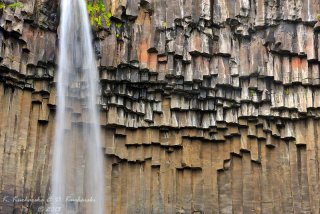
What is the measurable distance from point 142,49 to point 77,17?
2.02 m

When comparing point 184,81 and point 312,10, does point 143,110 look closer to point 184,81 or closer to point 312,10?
point 184,81

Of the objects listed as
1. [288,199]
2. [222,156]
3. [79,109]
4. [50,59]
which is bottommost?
[288,199]

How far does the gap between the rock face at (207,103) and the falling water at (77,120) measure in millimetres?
276

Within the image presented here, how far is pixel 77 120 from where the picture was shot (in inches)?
620

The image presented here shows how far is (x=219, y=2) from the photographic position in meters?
17.2

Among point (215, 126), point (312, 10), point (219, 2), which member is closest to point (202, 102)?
point (215, 126)

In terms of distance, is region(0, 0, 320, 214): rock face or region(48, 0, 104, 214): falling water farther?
region(0, 0, 320, 214): rock face

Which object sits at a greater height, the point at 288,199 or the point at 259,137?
the point at 259,137

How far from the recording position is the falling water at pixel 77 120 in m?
15.3

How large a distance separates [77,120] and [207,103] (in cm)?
379

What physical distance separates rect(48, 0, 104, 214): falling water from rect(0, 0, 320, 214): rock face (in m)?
0.28

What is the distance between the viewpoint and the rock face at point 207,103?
16.1m

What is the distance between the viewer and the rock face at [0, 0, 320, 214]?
52.7 feet

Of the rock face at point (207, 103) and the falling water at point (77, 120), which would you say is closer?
the falling water at point (77, 120)
